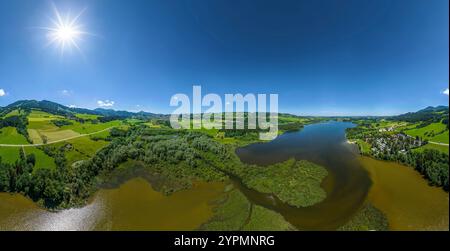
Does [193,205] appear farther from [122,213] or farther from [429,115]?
[429,115]

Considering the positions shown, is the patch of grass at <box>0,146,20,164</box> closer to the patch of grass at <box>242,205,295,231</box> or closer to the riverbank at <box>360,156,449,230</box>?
the patch of grass at <box>242,205,295,231</box>

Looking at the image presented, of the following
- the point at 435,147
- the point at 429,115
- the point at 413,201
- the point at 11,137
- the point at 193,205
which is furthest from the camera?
the point at 11,137

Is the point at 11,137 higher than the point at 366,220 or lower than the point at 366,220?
higher

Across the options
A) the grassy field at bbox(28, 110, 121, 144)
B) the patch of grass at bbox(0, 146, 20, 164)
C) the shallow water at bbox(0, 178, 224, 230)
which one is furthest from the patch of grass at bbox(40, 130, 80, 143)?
the shallow water at bbox(0, 178, 224, 230)

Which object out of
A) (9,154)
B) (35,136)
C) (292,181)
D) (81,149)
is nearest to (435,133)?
(292,181)

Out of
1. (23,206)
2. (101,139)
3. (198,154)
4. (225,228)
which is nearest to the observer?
(225,228)
